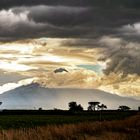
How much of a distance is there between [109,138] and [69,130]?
20.7 feet

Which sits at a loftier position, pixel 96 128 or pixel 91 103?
pixel 91 103

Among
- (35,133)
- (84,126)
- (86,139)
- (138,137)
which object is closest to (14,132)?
(35,133)

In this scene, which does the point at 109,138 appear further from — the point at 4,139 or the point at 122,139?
the point at 4,139

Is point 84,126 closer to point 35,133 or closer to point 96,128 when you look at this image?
point 96,128

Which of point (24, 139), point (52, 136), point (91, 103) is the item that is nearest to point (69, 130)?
point (52, 136)

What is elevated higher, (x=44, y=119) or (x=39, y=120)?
(x=44, y=119)

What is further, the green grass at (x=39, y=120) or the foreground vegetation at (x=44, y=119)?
the foreground vegetation at (x=44, y=119)

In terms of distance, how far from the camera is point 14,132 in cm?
3186

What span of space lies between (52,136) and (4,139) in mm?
4791

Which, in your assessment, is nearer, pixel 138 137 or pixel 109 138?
pixel 109 138

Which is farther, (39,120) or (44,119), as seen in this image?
(44,119)

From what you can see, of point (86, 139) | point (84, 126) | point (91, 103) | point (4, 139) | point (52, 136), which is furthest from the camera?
point (91, 103)

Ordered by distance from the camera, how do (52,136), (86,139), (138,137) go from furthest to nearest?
1. (138,137)
2. (52,136)
3. (86,139)

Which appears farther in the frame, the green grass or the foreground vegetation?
the foreground vegetation
